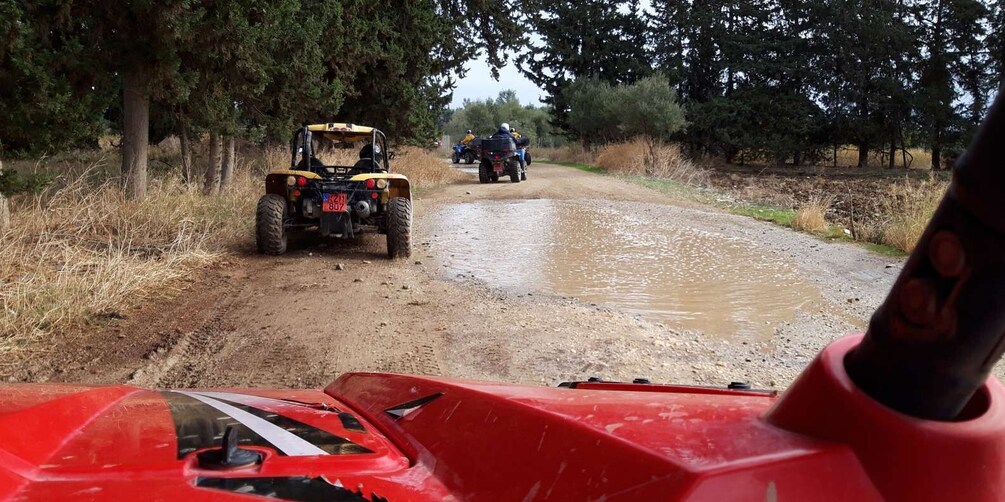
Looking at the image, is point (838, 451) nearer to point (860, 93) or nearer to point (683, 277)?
point (683, 277)

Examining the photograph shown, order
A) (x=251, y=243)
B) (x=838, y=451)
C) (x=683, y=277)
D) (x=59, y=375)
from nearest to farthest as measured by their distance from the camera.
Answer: (x=838, y=451) → (x=59, y=375) → (x=683, y=277) → (x=251, y=243)

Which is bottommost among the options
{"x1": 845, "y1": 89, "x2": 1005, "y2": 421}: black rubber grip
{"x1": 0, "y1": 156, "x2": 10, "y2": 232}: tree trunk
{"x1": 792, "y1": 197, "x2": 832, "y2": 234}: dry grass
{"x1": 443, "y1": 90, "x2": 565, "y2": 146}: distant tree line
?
{"x1": 792, "y1": 197, "x2": 832, "y2": 234}: dry grass

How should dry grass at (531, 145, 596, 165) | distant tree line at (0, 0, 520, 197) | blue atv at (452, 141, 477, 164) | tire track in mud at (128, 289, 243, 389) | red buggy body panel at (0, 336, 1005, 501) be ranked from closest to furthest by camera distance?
red buggy body panel at (0, 336, 1005, 501), tire track in mud at (128, 289, 243, 389), distant tree line at (0, 0, 520, 197), dry grass at (531, 145, 596, 165), blue atv at (452, 141, 477, 164)

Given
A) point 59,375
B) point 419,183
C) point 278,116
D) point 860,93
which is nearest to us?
point 59,375

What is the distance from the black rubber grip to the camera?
31.8 inches

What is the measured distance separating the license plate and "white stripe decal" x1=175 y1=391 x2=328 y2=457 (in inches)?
299

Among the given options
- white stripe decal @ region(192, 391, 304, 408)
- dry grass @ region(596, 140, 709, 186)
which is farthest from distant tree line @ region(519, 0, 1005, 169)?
white stripe decal @ region(192, 391, 304, 408)

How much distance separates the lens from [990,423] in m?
0.93

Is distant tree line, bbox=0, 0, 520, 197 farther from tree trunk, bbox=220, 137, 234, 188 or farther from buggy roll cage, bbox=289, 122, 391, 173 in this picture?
buggy roll cage, bbox=289, 122, 391, 173

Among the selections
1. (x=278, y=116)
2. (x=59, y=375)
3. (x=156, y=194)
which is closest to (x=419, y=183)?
(x=278, y=116)

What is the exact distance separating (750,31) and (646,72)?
635 centimetres

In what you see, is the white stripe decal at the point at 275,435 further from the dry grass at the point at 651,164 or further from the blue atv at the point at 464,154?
the blue atv at the point at 464,154

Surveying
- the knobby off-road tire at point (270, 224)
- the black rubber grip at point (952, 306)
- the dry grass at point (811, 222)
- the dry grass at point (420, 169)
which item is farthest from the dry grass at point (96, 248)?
the dry grass at point (420, 169)

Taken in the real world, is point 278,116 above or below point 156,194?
above
